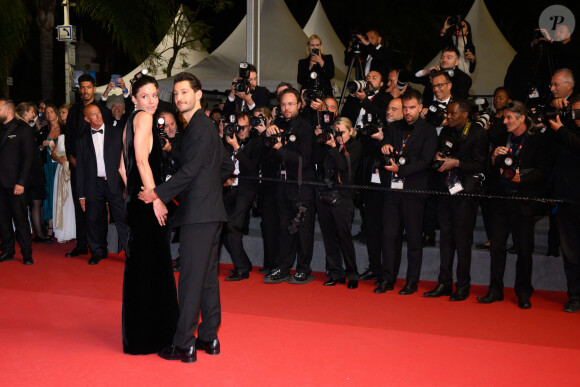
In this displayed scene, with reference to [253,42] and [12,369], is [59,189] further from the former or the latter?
[12,369]

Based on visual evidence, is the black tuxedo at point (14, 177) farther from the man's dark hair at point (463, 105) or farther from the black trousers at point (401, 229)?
the man's dark hair at point (463, 105)

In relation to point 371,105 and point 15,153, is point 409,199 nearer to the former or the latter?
point 371,105

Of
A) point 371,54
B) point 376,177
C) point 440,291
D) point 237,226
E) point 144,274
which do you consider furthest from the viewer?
point 371,54

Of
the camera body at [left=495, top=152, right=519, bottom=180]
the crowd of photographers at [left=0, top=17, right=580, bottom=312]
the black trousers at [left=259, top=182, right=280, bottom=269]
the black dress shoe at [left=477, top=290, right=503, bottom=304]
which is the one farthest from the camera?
the black trousers at [left=259, top=182, right=280, bottom=269]

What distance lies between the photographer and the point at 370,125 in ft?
20.8

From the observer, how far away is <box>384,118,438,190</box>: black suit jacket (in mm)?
6320

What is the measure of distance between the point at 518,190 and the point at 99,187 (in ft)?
14.7

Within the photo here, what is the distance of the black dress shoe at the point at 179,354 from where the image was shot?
4.41 meters

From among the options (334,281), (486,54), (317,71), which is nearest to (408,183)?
(334,281)

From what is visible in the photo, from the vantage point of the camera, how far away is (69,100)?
13.9 m

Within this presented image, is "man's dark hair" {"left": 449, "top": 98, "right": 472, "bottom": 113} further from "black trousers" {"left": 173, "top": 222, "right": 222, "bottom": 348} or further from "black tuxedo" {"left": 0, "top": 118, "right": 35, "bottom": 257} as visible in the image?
"black tuxedo" {"left": 0, "top": 118, "right": 35, "bottom": 257}

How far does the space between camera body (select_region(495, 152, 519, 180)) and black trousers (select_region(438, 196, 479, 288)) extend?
0.48m

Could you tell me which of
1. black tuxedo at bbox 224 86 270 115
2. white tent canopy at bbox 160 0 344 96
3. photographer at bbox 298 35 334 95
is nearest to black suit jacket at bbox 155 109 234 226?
black tuxedo at bbox 224 86 270 115

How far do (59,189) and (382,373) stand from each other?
6.21 m
